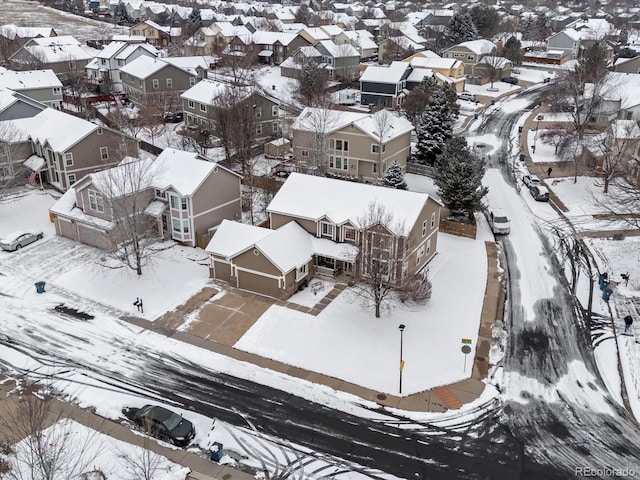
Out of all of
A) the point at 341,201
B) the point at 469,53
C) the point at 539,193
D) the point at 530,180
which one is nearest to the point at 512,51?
the point at 469,53

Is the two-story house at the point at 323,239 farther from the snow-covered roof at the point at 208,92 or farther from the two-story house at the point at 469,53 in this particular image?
the two-story house at the point at 469,53

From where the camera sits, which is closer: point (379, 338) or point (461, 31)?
point (379, 338)

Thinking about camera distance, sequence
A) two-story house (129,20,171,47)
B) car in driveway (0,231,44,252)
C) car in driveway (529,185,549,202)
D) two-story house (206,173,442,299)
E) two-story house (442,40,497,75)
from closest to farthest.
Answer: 1. two-story house (206,173,442,299)
2. car in driveway (0,231,44,252)
3. car in driveway (529,185,549,202)
4. two-story house (442,40,497,75)
5. two-story house (129,20,171,47)

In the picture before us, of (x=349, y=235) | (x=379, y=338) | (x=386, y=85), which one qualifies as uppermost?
(x=386, y=85)

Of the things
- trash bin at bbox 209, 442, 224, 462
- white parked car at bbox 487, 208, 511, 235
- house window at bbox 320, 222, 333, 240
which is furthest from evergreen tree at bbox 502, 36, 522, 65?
trash bin at bbox 209, 442, 224, 462

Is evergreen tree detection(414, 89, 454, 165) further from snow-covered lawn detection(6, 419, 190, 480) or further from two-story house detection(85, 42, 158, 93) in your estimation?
two-story house detection(85, 42, 158, 93)

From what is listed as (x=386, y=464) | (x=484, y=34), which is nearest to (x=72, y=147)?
(x=386, y=464)

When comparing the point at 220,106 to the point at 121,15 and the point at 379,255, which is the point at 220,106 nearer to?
the point at 379,255
